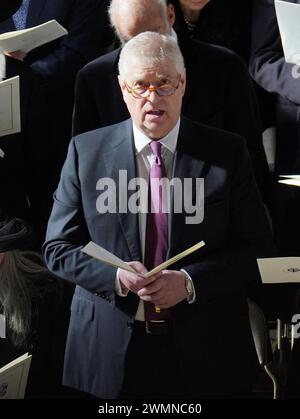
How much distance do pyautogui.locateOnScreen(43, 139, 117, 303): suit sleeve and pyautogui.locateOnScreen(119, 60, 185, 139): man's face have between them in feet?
1.00

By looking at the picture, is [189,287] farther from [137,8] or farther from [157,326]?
[137,8]

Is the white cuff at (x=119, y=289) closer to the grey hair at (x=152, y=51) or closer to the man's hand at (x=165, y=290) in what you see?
the man's hand at (x=165, y=290)

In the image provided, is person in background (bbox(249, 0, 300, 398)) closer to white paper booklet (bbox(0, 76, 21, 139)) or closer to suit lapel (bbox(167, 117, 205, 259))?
suit lapel (bbox(167, 117, 205, 259))

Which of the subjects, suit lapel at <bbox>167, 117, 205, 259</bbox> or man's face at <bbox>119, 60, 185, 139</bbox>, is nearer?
man's face at <bbox>119, 60, 185, 139</bbox>

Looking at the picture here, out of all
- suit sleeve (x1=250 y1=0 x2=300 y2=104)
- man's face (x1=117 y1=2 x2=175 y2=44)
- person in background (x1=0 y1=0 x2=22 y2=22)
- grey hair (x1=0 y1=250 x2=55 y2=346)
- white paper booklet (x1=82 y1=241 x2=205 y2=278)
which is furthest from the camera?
person in background (x1=0 y1=0 x2=22 y2=22)

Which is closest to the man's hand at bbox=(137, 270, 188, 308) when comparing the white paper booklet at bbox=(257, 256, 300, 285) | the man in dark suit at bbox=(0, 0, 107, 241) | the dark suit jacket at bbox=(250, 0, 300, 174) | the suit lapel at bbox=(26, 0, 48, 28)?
the white paper booklet at bbox=(257, 256, 300, 285)

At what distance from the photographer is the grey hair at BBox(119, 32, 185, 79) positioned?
166 inches

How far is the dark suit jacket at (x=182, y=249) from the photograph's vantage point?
4.33m

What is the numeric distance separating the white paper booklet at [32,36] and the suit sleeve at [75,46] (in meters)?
0.18

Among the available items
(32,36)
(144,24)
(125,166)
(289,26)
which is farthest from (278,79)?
(32,36)

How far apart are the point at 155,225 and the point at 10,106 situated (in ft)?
2.32
